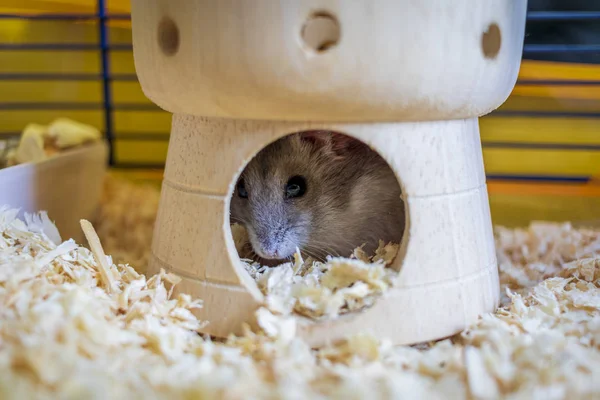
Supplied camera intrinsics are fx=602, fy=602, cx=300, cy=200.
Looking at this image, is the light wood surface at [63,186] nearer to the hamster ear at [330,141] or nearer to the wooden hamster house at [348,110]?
the wooden hamster house at [348,110]

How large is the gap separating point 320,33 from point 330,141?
54 cm

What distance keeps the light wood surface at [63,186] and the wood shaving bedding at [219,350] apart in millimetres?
304

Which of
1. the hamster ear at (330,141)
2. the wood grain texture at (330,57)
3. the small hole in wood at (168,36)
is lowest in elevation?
the hamster ear at (330,141)

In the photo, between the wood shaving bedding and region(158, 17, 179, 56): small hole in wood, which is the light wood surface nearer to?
the wood shaving bedding

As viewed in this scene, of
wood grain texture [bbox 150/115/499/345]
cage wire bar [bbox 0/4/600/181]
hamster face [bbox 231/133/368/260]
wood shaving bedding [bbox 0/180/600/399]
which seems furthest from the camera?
cage wire bar [bbox 0/4/600/181]

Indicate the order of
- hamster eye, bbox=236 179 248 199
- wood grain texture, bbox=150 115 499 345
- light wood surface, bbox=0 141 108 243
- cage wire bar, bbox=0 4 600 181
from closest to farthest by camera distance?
wood grain texture, bbox=150 115 499 345, hamster eye, bbox=236 179 248 199, light wood surface, bbox=0 141 108 243, cage wire bar, bbox=0 4 600 181

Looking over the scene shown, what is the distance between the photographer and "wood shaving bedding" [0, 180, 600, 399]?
3.80 feet

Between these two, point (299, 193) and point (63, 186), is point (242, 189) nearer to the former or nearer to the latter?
point (299, 193)

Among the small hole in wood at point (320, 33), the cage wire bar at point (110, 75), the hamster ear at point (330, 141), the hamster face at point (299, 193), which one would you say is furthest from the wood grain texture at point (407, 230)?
the cage wire bar at point (110, 75)

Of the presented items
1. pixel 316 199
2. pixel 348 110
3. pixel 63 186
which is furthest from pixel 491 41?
pixel 63 186

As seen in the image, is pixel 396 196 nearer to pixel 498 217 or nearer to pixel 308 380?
pixel 308 380

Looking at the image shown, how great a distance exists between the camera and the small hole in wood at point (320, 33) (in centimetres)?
139

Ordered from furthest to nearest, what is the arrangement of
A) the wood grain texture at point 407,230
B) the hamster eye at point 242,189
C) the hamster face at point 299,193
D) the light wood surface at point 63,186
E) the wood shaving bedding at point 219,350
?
1. the light wood surface at point 63,186
2. the hamster eye at point 242,189
3. the hamster face at point 299,193
4. the wood grain texture at point 407,230
5. the wood shaving bedding at point 219,350

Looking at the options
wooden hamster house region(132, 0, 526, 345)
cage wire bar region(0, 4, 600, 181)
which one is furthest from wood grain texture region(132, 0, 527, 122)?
cage wire bar region(0, 4, 600, 181)
